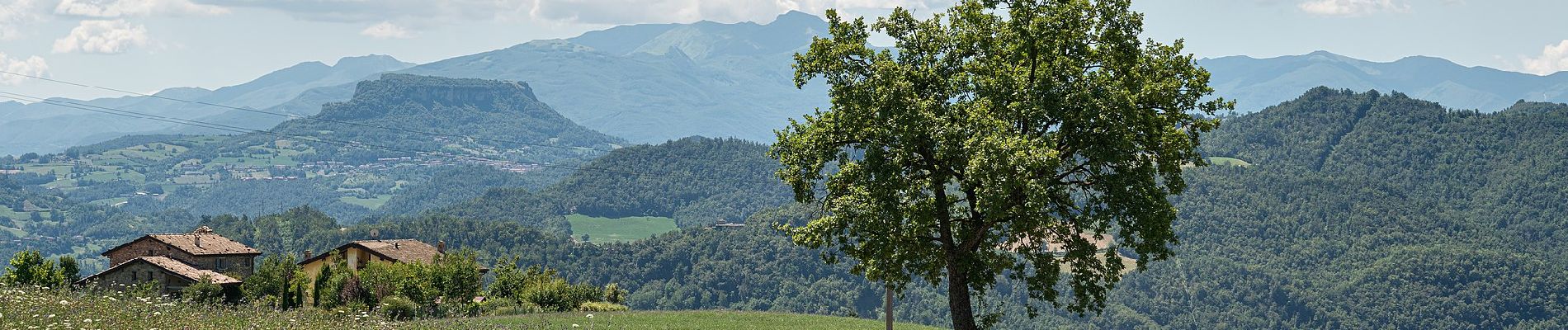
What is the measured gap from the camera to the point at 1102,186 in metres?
28.5

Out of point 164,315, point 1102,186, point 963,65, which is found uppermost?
point 963,65

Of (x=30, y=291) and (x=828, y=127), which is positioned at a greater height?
(x=828, y=127)

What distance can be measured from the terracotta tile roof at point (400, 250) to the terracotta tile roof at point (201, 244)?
276 inches

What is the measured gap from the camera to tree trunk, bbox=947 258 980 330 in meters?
30.5

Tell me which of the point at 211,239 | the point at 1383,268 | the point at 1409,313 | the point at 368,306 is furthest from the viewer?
the point at 1383,268

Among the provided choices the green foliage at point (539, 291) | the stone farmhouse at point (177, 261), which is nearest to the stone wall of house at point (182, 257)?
the stone farmhouse at point (177, 261)

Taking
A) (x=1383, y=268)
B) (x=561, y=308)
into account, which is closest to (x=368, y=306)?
(x=561, y=308)

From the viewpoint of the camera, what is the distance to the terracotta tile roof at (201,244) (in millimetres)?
74500

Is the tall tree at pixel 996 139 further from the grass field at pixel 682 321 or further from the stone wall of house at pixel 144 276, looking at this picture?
the stone wall of house at pixel 144 276

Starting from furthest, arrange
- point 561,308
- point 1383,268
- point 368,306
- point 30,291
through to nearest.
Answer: point 1383,268 → point 561,308 → point 368,306 → point 30,291

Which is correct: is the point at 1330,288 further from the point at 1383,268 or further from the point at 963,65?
the point at 963,65

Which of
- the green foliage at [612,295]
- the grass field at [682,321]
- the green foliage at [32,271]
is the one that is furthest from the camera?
the green foliage at [612,295]

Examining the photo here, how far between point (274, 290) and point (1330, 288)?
170969 millimetres

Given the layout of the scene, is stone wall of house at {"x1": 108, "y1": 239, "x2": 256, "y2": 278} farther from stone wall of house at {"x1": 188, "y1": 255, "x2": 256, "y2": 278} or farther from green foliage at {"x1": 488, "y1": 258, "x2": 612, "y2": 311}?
green foliage at {"x1": 488, "y1": 258, "x2": 612, "y2": 311}
